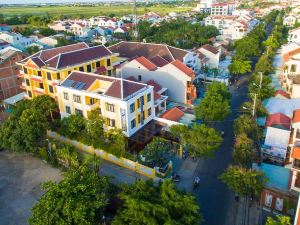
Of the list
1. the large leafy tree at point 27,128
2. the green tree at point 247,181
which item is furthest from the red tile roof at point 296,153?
the large leafy tree at point 27,128

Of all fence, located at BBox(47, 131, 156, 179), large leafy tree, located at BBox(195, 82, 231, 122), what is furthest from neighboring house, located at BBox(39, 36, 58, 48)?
large leafy tree, located at BBox(195, 82, 231, 122)

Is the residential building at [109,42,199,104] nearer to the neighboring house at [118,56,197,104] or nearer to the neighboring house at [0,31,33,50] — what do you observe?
the neighboring house at [118,56,197,104]

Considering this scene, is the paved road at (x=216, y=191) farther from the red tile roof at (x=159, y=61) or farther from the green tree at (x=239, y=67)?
the green tree at (x=239, y=67)

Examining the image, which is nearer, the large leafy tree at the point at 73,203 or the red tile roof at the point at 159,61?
the large leafy tree at the point at 73,203

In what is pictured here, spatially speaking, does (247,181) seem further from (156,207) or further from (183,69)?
(183,69)

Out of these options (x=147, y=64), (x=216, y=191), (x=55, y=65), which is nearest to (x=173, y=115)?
(x=147, y=64)

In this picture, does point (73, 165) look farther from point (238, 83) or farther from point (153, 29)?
point (153, 29)

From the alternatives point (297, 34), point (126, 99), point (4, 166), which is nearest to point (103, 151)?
point (126, 99)
